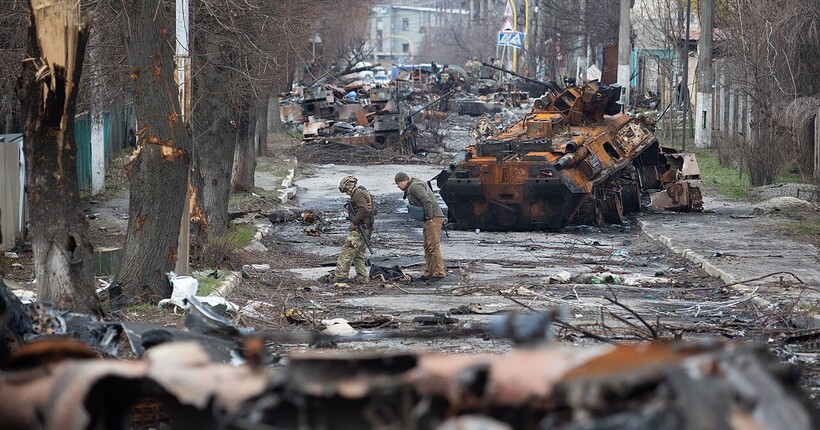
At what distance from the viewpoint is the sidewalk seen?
14.6 metres

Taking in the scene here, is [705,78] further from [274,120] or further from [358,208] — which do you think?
[358,208]

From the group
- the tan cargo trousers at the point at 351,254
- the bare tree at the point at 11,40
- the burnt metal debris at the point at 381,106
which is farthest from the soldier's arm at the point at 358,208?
the burnt metal debris at the point at 381,106

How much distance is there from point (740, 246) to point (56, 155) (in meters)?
11.9

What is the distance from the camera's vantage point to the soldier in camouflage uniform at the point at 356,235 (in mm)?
16422

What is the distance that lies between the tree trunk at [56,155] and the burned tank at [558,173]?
501 inches

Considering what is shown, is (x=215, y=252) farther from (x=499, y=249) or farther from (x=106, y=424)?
(x=106, y=424)

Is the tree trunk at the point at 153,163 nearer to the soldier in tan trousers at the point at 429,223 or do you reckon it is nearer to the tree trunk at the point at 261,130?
the soldier in tan trousers at the point at 429,223

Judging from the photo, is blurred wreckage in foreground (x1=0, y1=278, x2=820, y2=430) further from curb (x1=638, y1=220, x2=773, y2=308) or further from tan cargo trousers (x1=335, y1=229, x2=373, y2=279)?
tan cargo trousers (x1=335, y1=229, x2=373, y2=279)

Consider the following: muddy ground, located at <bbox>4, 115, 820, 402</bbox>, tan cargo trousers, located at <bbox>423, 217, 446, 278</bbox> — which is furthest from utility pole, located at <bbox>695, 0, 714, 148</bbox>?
tan cargo trousers, located at <bbox>423, 217, 446, 278</bbox>

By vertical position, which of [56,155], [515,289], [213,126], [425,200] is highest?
[213,126]

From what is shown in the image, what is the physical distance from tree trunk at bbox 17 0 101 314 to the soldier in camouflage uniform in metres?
6.51

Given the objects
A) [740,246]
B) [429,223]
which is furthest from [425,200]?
[740,246]

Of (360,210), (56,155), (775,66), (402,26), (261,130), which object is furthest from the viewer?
(402,26)

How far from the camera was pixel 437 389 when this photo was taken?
12.6ft
